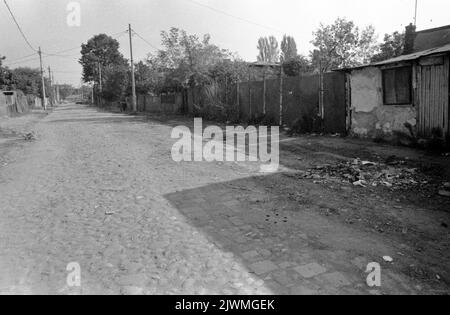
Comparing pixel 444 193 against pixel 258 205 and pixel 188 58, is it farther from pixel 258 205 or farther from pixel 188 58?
pixel 188 58

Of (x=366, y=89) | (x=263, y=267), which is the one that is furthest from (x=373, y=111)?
(x=263, y=267)

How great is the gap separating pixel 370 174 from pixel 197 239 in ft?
12.9

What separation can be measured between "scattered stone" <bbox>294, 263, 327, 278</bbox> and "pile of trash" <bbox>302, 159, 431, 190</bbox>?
309 centimetres

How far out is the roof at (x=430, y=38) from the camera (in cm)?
1532

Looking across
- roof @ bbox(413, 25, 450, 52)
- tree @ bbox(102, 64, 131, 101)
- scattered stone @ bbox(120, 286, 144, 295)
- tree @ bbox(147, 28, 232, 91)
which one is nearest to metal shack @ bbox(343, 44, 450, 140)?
roof @ bbox(413, 25, 450, 52)

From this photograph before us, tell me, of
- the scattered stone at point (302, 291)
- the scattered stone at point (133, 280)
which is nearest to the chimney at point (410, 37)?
the scattered stone at point (302, 291)

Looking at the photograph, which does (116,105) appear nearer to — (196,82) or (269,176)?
(196,82)

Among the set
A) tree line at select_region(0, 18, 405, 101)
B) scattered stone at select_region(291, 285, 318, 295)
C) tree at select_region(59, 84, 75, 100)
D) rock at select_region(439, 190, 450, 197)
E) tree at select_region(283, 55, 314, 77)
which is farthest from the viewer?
tree at select_region(59, 84, 75, 100)

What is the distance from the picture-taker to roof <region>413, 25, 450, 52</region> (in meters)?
15.3

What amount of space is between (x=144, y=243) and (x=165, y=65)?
25.0 metres

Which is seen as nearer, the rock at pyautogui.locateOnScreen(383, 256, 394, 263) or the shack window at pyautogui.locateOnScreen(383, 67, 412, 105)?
the rock at pyautogui.locateOnScreen(383, 256, 394, 263)

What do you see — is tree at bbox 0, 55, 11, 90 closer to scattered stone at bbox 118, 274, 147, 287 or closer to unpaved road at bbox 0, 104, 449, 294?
unpaved road at bbox 0, 104, 449, 294

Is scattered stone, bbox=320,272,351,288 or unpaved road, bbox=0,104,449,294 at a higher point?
unpaved road, bbox=0,104,449,294

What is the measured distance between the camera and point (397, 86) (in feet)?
32.2
